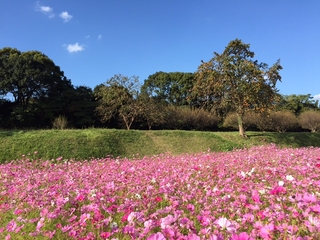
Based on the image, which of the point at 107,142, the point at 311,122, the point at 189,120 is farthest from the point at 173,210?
the point at 311,122

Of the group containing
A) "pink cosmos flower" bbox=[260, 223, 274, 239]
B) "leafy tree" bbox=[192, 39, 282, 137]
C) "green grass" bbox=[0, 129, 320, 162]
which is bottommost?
"green grass" bbox=[0, 129, 320, 162]

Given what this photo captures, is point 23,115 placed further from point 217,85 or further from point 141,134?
point 217,85

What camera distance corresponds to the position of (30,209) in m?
2.68

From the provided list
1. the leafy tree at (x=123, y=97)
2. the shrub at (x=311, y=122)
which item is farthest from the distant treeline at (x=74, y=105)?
the shrub at (x=311, y=122)

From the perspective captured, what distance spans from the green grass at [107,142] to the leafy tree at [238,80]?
218cm

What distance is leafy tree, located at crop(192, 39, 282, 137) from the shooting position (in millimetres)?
15289

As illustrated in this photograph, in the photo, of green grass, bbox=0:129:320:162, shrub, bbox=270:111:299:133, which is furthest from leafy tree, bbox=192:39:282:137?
shrub, bbox=270:111:299:133

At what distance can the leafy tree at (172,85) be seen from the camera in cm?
4075

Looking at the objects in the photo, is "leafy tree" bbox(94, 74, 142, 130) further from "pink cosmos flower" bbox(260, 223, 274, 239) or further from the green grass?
"pink cosmos flower" bbox(260, 223, 274, 239)

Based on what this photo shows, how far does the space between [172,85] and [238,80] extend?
26.2 metres

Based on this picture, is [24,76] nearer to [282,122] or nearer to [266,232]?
[266,232]

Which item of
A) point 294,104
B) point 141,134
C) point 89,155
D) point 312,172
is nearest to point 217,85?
point 141,134

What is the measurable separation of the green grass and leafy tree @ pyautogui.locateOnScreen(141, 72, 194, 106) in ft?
81.0

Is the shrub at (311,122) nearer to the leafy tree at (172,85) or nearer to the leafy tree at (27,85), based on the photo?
the leafy tree at (172,85)
